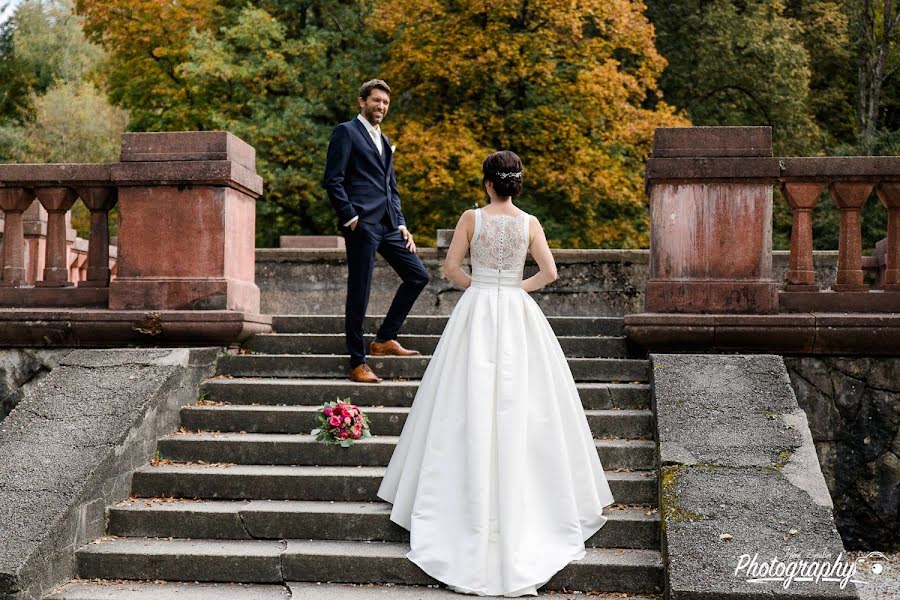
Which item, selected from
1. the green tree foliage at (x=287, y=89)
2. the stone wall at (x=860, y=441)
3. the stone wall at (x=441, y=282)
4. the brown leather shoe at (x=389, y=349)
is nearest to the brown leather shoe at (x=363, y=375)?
the brown leather shoe at (x=389, y=349)

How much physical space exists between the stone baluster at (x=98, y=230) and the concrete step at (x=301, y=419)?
4.95 feet

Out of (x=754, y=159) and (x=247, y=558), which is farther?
(x=754, y=159)

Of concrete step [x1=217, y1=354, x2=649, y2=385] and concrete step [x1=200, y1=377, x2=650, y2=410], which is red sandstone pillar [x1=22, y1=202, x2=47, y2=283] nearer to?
concrete step [x1=217, y1=354, x2=649, y2=385]

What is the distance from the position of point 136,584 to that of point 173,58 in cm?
1939

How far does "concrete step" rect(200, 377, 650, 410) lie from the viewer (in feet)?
21.9

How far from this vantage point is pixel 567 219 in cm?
1986

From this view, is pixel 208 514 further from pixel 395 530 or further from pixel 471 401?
pixel 471 401

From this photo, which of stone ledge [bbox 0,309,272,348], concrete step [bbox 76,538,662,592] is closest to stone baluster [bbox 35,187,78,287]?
stone ledge [bbox 0,309,272,348]

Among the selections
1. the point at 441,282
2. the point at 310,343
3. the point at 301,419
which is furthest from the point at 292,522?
the point at 441,282

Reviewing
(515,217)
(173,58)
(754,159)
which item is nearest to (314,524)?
(515,217)

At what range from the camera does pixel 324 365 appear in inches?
289

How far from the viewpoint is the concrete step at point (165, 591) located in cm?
508

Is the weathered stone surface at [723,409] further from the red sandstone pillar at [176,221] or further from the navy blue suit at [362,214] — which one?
the red sandstone pillar at [176,221]

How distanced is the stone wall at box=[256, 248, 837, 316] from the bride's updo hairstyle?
199 inches
